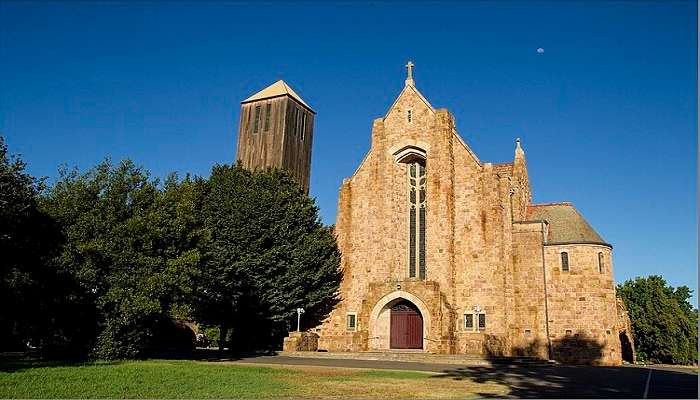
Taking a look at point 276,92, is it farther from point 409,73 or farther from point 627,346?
point 627,346

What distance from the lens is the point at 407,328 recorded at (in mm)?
36250

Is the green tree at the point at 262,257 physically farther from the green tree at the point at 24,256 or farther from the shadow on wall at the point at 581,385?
the shadow on wall at the point at 581,385

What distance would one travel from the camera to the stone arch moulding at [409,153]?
39312mm

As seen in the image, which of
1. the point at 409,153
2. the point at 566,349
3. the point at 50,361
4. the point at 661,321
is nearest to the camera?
the point at 50,361

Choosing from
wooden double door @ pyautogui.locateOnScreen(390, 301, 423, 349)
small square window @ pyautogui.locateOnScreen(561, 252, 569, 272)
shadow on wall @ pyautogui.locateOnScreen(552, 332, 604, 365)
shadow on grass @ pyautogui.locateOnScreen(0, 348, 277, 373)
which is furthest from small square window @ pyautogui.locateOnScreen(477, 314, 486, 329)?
shadow on grass @ pyautogui.locateOnScreen(0, 348, 277, 373)

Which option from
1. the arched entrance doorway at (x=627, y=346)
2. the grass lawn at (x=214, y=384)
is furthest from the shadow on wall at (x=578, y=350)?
the grass lawn at (x=214, y=384)

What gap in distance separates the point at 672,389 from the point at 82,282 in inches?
853

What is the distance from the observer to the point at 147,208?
85.4ft

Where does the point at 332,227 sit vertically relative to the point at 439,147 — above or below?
below

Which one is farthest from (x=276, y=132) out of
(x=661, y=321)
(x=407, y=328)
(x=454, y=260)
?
(x=661, y=321)

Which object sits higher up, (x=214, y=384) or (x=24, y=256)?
(x=24, y=256)

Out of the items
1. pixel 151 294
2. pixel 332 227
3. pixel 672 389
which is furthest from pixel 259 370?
pixel 332 227

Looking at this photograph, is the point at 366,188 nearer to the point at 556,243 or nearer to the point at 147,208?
the point at 556,243

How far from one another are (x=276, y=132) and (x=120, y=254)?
23587 millimetres
